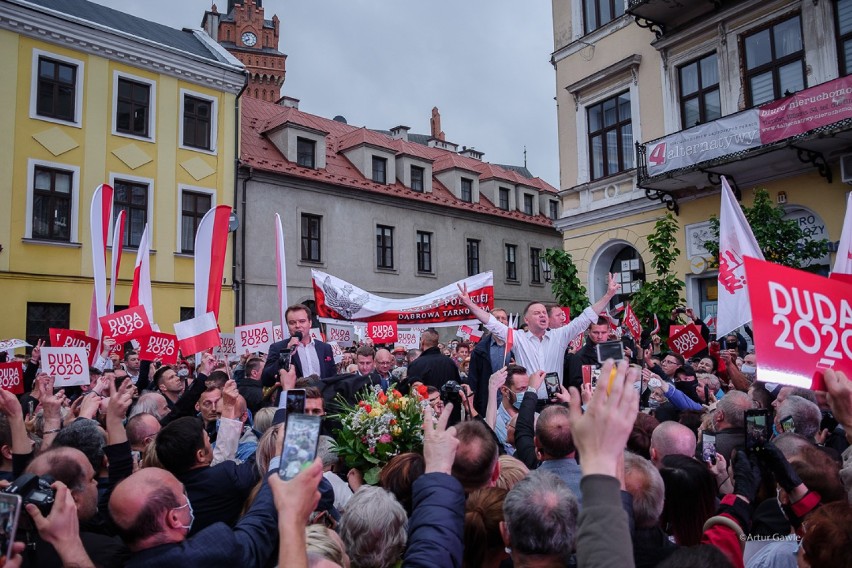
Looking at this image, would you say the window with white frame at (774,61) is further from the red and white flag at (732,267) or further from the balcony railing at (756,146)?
the red and white flag at (732,267)

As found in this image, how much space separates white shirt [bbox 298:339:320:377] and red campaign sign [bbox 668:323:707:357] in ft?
17.4

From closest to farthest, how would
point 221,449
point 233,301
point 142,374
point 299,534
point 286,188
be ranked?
point 299,534 → point 221,449 → point 142,374 → point 233,301 → point 286,188

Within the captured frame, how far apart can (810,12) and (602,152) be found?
5.97 meters

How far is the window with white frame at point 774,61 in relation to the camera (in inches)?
554

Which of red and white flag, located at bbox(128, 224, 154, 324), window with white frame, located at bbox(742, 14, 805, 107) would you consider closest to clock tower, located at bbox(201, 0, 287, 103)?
window with white frame, located at bbox(742, 14, 805, 107)

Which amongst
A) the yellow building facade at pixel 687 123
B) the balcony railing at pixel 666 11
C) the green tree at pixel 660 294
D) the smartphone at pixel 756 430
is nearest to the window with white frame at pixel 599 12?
the yellow building facade at pixel 687 123

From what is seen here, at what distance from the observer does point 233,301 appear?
71.9ft

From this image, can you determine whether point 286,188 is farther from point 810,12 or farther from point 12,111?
point 810,12

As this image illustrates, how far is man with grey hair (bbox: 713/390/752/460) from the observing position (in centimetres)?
398

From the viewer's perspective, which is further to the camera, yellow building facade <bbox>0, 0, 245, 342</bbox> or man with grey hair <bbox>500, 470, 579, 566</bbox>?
yellow building facade <bbox>0, 0, 245, 342</bbox>

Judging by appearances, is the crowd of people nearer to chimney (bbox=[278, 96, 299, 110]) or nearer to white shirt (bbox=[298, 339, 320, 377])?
white shirt (bbox=[298, 339, 320, 377])

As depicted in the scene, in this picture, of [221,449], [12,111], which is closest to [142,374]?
[221,449]

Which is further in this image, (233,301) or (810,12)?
(233,301)

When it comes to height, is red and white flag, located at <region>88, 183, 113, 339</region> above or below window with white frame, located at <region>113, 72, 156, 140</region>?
below
